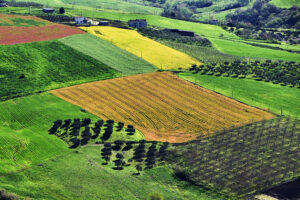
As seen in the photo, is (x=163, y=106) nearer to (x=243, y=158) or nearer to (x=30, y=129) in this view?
(x=243, y=158)

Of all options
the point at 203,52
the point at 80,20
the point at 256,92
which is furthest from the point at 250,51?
the point at 80,20

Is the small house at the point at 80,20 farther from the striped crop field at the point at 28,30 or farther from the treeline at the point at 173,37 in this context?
the treeline at the point at 173,37

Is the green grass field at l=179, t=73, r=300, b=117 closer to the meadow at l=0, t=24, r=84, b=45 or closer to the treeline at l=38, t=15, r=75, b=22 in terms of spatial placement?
the meadow at l=0, t=24, r=84, b=45

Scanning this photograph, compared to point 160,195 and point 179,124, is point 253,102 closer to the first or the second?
point 179,124

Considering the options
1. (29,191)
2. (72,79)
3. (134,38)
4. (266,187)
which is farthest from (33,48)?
(266,187)

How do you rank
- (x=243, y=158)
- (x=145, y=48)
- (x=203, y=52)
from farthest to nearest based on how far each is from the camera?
1. (x=203, y=52)
2. (x=145, y=48)
3. (x=243, y=158)

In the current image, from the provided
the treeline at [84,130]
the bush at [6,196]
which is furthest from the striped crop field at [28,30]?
the bush at [6,196]
